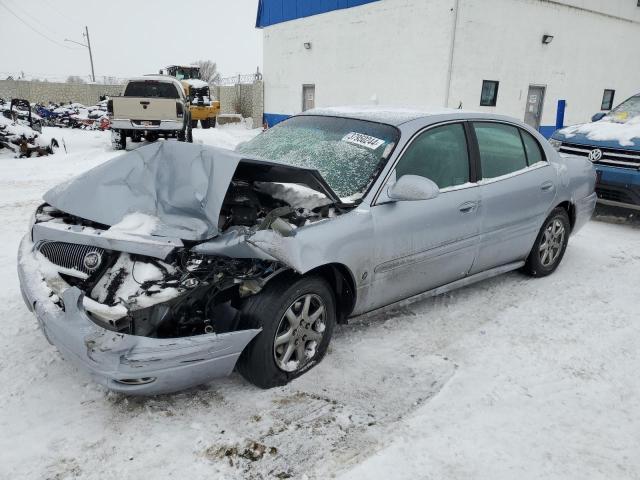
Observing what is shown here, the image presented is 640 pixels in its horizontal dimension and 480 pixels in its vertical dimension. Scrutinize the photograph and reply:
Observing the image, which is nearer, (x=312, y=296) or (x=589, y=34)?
(x=312, y=296)

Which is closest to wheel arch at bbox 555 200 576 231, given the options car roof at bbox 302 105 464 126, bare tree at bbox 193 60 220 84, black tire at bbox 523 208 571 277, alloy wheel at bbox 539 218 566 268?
black tire at bbox 523 208 571 277

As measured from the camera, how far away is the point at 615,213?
25.6 feet

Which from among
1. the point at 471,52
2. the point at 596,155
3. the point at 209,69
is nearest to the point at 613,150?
the point at 596,155

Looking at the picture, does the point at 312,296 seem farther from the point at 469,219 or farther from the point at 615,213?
the point at 615,213

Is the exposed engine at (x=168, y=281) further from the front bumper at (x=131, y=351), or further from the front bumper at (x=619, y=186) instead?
the front bumper at (x=619, y=186)

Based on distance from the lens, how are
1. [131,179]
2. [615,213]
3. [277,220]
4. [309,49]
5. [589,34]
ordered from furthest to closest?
[309,49]
[589,34]
[615,213]
[131,179]
[277,220]

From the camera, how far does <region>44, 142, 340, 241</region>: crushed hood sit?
2725mm

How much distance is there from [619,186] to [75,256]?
6897 mm

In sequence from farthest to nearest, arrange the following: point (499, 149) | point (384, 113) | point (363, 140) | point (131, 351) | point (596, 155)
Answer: point (596, 155)
point (499, 149)
point (384, 113)
point (363, 140)
point (131, 351)

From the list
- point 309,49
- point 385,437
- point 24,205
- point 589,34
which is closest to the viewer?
point 385,437

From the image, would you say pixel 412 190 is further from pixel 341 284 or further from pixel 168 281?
pixel 168 281

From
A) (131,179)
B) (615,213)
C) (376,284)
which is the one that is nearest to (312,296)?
(376,284)

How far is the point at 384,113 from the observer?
3.80m

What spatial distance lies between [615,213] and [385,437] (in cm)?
704
